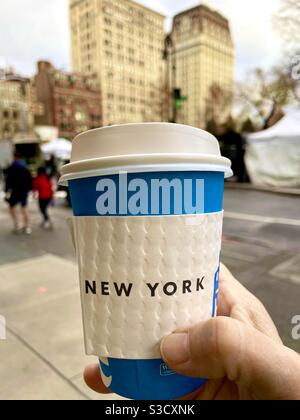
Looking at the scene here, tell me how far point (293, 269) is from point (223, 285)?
3784 millimetres

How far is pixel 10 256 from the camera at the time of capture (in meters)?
5.37

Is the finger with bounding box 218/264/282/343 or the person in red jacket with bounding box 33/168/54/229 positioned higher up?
the finger with bounding box 218/264/282/343

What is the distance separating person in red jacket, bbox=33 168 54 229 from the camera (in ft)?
24.7

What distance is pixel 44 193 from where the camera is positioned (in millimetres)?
7605

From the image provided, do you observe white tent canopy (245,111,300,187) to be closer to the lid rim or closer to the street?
the street

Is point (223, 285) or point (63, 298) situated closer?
point (223, 285)

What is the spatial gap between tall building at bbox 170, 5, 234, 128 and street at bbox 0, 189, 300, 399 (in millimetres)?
7806

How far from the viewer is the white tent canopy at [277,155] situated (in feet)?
44.5

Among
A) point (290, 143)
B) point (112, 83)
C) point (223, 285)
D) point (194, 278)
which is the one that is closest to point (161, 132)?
point (194, 278)

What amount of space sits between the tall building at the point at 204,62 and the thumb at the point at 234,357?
36.3 ft

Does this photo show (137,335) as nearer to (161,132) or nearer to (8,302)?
(161,132)

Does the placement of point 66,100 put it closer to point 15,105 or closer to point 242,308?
point 15,105

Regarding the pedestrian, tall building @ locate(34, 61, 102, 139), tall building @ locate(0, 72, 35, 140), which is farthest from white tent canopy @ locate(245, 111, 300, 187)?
tall building @ locate(34, 61, 102, 139)

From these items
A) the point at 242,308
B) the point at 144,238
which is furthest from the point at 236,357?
the point at 144,238
